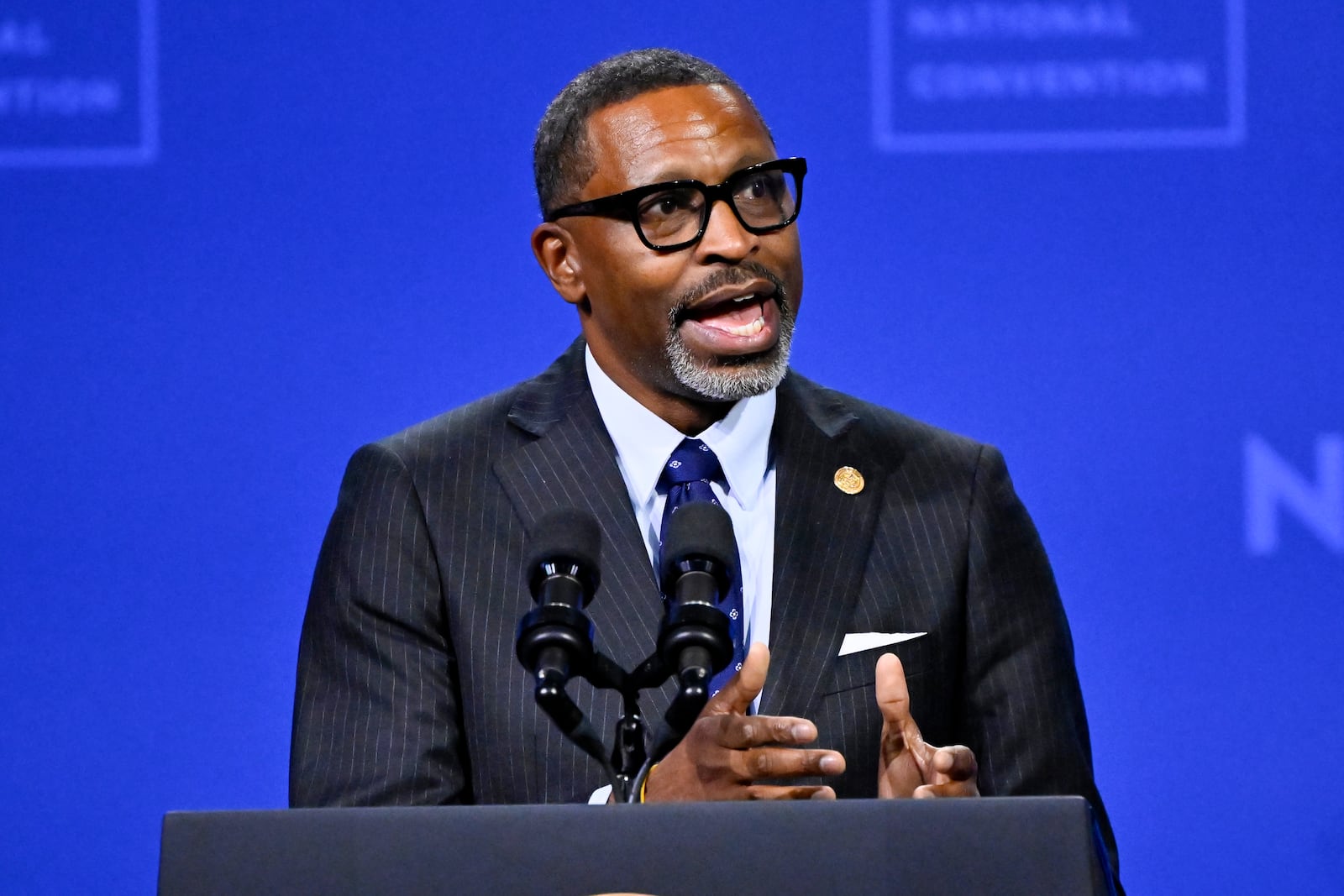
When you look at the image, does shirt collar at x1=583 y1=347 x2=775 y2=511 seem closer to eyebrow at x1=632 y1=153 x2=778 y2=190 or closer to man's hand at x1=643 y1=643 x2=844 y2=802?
eyebrow at x1=632 y1=153 x2=778 y2=190

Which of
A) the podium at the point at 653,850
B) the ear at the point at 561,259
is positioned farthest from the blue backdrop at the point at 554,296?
the podium at the point at 653,850

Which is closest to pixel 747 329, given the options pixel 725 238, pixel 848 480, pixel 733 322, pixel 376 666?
pixel 733 322

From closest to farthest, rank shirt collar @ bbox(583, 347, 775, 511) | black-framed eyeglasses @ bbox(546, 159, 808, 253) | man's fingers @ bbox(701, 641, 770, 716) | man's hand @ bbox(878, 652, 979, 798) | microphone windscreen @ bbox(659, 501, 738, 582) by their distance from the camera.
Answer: microphone windscreen @ bbox(659, 501, 738, 582) < man's fingers @ bbox(701, 641, 770, 716) < man's hand @ bbox(878, 652, 979, 798) < black-framed eyeglasses @ bbox(546, 159, 808, 253) < shirt collar @ bbox(583, 347, 775, 511)

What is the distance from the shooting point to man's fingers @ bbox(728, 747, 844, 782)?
5.36 ft

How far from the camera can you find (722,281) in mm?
2199

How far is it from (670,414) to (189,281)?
1188mm

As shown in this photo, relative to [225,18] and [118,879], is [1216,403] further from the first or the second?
[118,879]

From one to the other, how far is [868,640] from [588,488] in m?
0.42

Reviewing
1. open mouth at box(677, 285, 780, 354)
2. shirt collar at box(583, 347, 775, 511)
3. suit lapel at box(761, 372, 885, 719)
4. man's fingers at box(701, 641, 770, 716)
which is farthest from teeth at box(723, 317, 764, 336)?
man's fingers at box(701, 641, 770, 716)

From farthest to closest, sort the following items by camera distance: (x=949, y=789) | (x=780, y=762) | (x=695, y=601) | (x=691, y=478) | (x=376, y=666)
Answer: (x=691, y=478), (x=376, y=666), (x=949, y=789), (x=780, y=762), (x=695, y=601)

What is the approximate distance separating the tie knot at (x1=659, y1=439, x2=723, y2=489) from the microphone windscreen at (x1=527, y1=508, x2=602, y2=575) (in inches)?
31.8

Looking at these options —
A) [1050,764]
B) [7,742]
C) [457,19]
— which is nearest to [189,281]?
[457,19]

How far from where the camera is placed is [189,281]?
10.2ft

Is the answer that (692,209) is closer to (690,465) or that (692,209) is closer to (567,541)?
(690,465)
